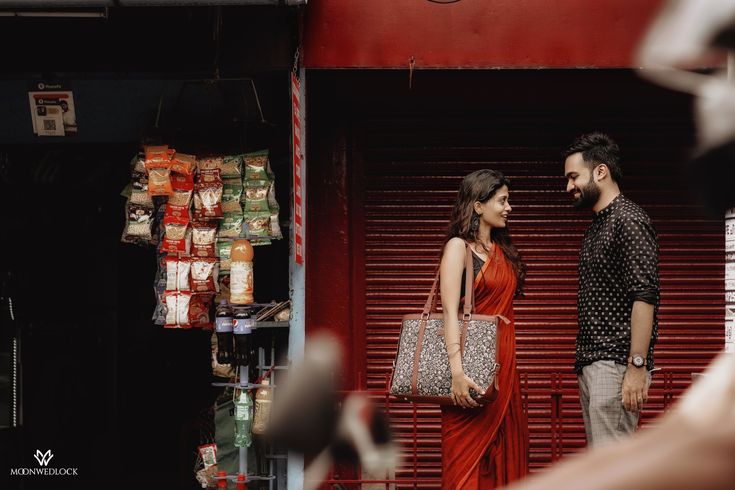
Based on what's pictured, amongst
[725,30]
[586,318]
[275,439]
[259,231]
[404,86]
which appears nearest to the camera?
[725,30]

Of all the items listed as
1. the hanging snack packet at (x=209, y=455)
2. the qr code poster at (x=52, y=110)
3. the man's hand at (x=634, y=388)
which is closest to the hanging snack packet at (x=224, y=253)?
the hanging snack packet at (x=209, y=455)

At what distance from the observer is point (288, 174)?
6684mm

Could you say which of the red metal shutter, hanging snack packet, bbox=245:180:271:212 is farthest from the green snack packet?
the red metal shutter

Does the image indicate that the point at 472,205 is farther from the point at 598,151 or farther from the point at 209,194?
the point at 209,194

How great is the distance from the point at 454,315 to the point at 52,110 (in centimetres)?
345

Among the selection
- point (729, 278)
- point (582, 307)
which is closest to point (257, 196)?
point (582, 307)

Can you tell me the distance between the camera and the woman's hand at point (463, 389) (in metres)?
4.72

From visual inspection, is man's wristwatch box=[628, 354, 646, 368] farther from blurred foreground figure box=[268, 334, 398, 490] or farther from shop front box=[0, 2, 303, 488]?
blurred foreground figure box=[268, 334, 398, 490]

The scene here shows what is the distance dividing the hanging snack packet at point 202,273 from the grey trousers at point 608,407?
2.63 meters

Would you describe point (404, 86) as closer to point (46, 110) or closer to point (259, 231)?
point (259, 231)

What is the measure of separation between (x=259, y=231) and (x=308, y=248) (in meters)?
0.75

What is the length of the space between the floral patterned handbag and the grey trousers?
0.50 meters

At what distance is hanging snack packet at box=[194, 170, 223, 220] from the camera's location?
5996mm

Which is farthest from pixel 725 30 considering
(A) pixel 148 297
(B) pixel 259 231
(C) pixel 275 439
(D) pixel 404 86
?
(A) pixel 148 297
